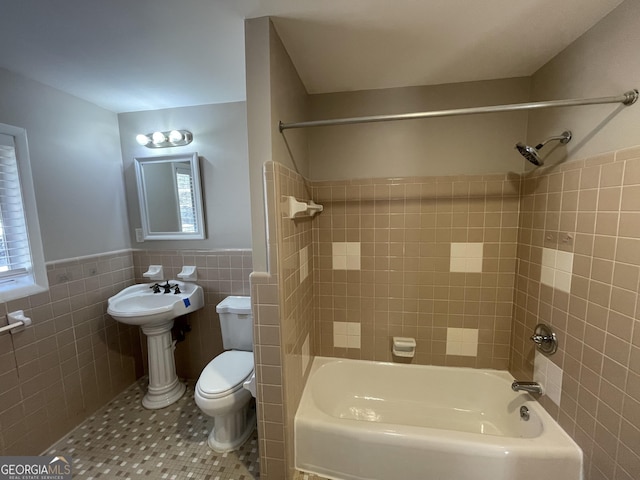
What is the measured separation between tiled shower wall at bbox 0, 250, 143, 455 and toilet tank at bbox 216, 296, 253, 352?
3.11ft

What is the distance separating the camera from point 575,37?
3.94 feet

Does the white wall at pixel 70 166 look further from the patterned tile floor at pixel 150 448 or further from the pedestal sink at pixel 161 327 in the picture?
the patterned tile floor at pixel 150 448

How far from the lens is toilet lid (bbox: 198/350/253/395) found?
1.53 m

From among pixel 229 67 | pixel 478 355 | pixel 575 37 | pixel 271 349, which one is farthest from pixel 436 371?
pixel 229 67

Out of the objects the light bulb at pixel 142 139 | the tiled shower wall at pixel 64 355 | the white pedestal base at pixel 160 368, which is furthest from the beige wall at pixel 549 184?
the tiled shower wall at pixel 64 355

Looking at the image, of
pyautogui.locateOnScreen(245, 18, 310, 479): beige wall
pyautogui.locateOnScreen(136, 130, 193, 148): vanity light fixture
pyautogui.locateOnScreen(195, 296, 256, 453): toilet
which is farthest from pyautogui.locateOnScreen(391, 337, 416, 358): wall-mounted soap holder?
pyautogui.locateOnScreen(136, 130, 193, 148): vanity light fixture

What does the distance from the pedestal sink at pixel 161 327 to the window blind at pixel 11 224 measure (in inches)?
21.2

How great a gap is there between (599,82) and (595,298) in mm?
950

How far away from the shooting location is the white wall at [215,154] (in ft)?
6.51

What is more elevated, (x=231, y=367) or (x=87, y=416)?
(x=231, y=367)

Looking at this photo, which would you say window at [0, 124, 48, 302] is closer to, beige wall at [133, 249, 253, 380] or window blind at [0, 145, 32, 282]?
window blind at [0, 145, 32, 282]

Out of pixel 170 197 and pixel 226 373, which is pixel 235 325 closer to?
pixel 226 373

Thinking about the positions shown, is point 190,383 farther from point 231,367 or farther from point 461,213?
point 461,213

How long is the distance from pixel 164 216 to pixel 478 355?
106 inches
